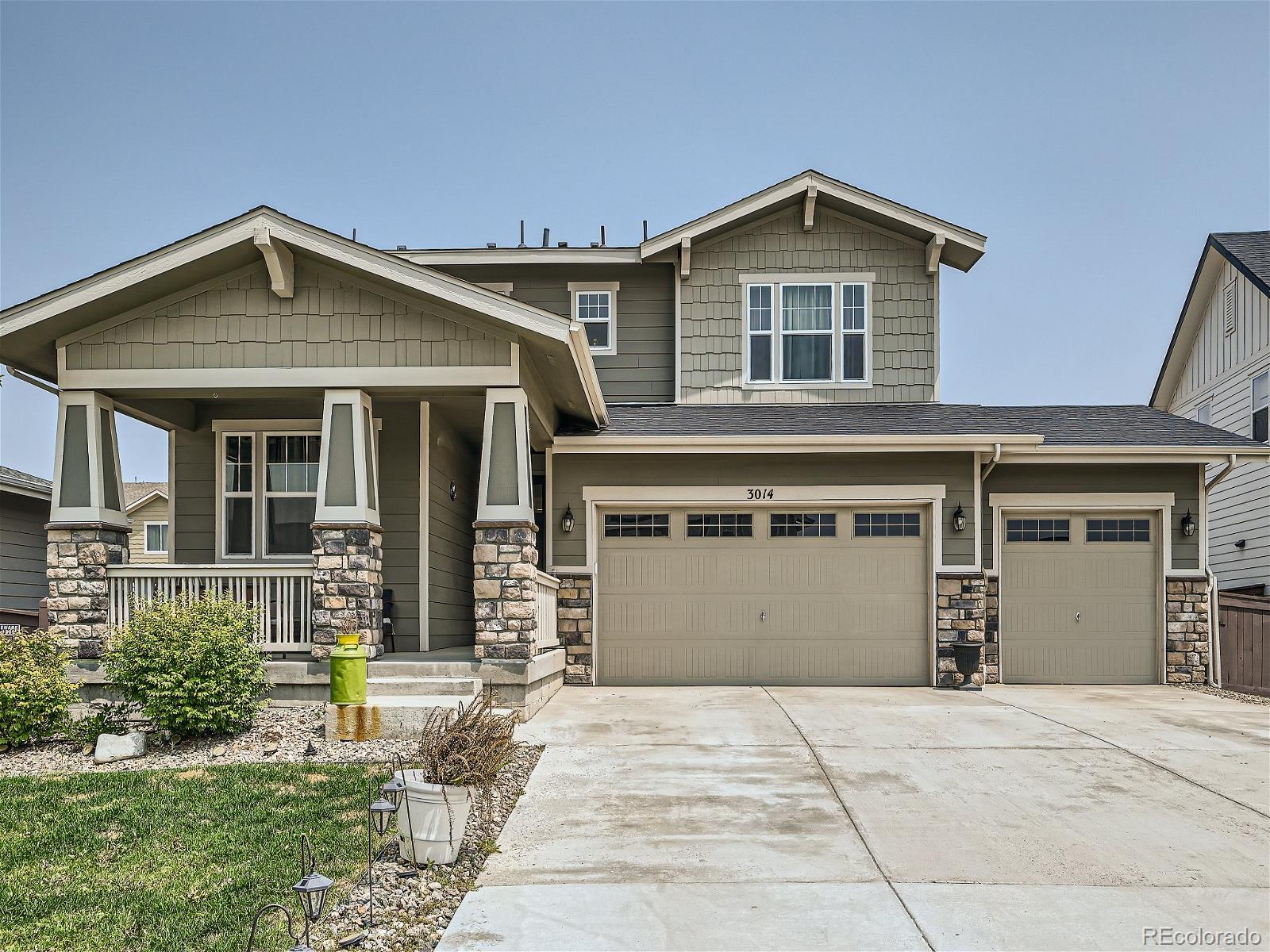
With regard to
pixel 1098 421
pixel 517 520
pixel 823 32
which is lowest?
pixel 517 520

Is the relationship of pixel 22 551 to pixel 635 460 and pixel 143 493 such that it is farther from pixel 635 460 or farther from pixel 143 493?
pixel 635 460

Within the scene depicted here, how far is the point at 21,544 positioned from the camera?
1697 cm

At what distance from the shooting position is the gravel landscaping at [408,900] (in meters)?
4.37

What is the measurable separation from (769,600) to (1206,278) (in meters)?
11.8

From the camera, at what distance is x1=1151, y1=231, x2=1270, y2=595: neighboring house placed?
54.2 feet

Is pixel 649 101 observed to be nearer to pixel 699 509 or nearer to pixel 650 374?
pixel 650 374

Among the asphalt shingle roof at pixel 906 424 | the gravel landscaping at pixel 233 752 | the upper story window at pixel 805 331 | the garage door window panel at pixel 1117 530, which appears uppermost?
the upper story window at pixel 805 331

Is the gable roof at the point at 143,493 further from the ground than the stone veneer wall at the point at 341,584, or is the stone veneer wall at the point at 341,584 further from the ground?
the gable roof at the point at 143,493

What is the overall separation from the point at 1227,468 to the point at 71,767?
1320cm

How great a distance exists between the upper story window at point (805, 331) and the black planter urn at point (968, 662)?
12.9 ft

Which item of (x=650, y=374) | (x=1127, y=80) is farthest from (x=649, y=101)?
(x=1127, y=80)

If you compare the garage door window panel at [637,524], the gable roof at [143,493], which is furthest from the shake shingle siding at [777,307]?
the gable roof at [143,493]

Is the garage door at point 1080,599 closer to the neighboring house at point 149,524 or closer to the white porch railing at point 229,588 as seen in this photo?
the white porch railing at point 229,588

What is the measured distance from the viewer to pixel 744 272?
46.6 feet
